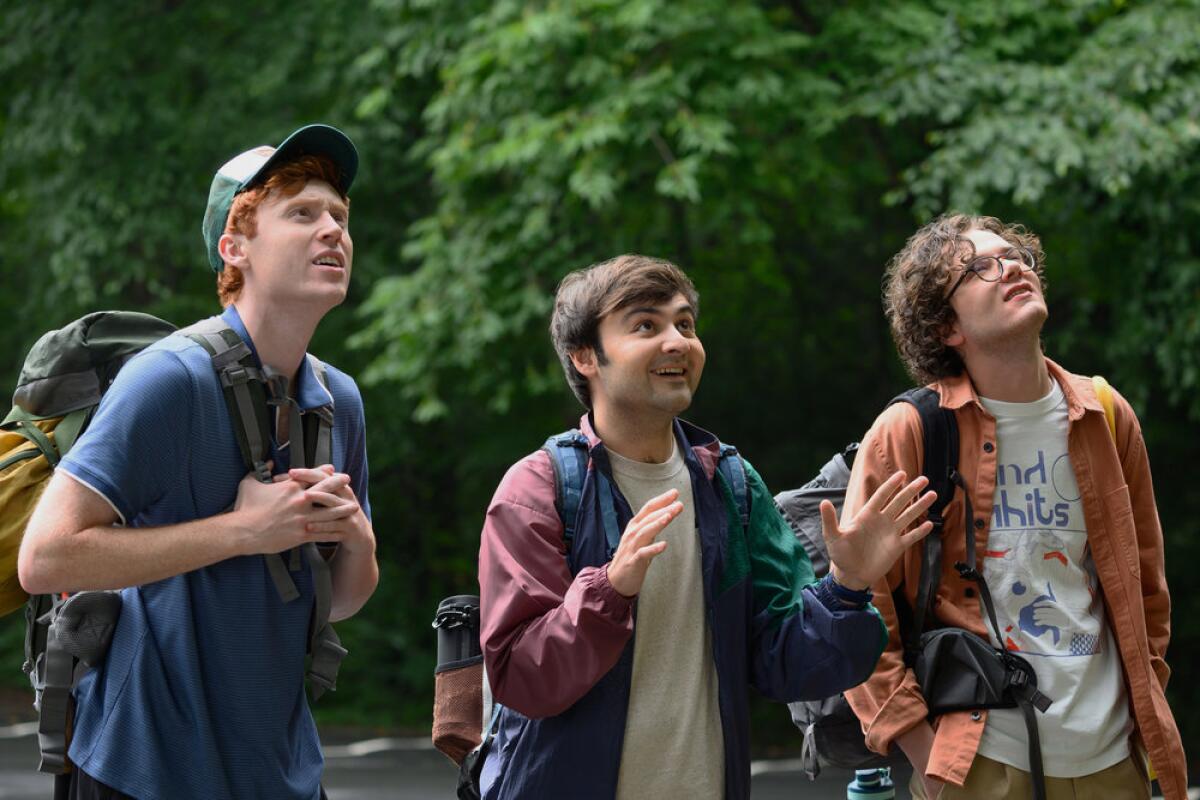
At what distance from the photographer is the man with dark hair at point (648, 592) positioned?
296 cm

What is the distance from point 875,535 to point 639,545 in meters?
0.53

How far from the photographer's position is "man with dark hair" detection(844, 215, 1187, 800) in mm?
3496

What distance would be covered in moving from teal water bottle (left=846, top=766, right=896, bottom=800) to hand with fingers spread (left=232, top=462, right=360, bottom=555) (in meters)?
1.87

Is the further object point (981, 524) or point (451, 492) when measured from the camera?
point (451, 492)

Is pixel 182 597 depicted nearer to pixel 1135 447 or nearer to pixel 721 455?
pixel 721 455

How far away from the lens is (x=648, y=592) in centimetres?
315

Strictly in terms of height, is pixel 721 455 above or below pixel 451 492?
above

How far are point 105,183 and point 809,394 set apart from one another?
259 inches

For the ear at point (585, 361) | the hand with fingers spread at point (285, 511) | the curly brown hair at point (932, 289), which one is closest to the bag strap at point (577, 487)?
the ear at point (585, 361)

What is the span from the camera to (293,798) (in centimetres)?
281

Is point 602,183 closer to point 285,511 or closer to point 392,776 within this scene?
point 392,776

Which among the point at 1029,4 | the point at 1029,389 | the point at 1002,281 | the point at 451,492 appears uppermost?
the point at 1029,4

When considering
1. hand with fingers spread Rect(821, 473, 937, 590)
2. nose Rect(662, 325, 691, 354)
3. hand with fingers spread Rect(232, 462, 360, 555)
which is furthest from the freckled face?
hand with fingers spread Rect(821, 473, 937, 590)

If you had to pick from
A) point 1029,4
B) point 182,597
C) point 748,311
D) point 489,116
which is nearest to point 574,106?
point 489,116
